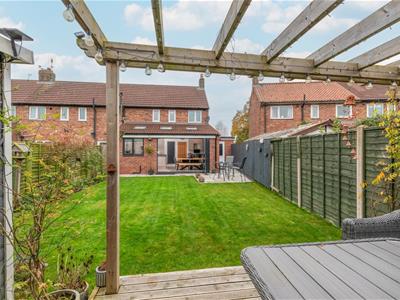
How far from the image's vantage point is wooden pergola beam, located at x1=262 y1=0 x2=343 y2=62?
1935 millimetres

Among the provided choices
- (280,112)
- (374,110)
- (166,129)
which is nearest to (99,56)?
(374,110)

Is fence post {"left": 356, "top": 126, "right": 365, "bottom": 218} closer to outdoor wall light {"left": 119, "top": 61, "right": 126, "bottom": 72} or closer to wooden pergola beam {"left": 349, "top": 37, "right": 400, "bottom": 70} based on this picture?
wooden pergola beam {"left": 349, "top": 37, "right": 400, "bottom": 70}

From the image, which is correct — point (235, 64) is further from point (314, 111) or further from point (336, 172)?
point (314, 111)

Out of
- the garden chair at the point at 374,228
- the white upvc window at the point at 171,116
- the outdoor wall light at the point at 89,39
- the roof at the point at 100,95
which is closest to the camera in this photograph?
the garden chair at the point at 374,228

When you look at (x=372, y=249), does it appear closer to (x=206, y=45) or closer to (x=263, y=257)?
(x=263, y=257)

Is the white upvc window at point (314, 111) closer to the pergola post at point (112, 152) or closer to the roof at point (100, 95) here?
the roof at point (100, 95)

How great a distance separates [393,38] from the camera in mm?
2713

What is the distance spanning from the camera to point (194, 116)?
57.4 feet

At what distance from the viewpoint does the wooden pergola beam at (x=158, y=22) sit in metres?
1.85

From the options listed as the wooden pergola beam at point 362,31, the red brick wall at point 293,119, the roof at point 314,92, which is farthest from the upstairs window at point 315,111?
the wooden pergola beam at point 362,31

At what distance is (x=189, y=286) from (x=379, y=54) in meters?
3.49

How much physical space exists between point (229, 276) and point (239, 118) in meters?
24.1

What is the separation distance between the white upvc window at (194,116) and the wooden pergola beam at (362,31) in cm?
1467

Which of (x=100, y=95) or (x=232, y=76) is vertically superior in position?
(x=100, y=95)
